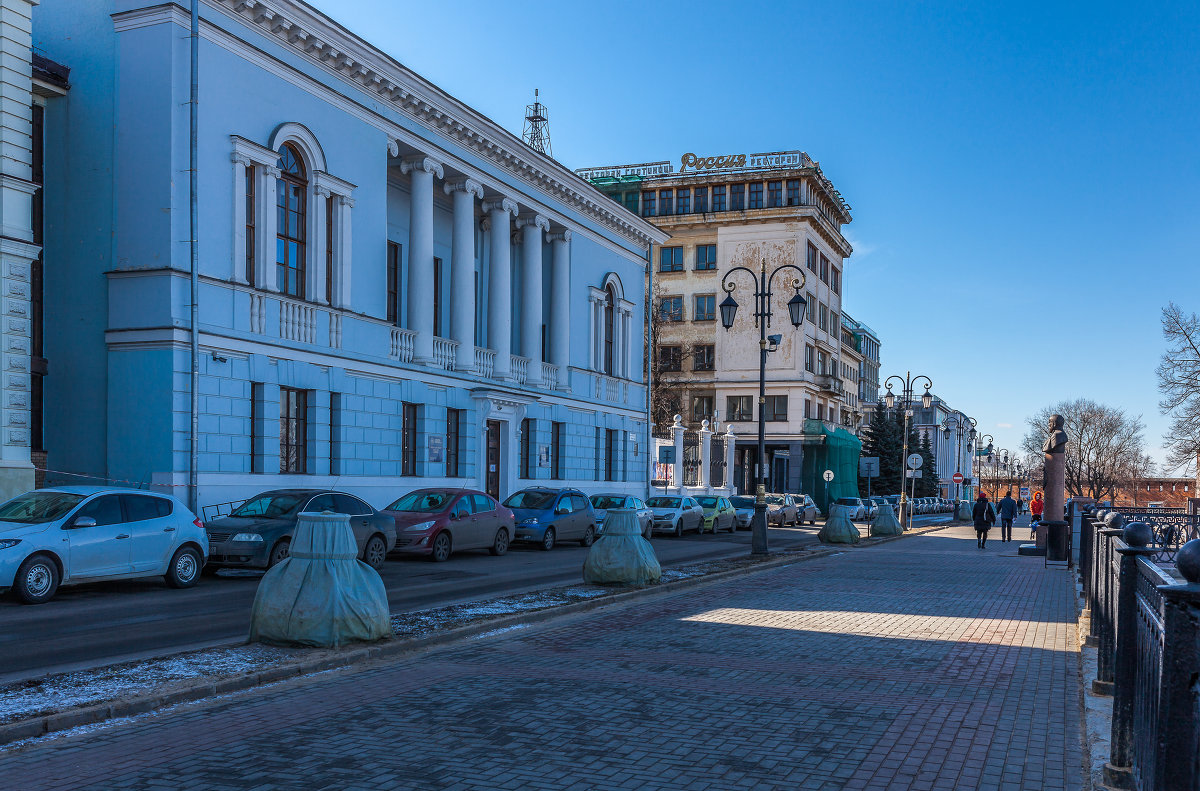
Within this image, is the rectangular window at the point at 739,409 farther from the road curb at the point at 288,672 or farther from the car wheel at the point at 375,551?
the road curb at the point at 288,672

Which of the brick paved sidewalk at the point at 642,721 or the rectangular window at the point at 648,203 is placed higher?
the rectangular window at the point at 648,203

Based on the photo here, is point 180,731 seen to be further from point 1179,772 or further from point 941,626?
point 941,626

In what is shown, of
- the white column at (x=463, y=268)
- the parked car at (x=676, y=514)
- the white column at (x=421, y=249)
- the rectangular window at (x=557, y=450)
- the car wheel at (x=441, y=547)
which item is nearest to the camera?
the car wheel at (x=441, y=547)

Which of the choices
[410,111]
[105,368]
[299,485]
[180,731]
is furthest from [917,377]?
[180,731]

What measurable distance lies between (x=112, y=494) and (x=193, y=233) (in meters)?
8.96

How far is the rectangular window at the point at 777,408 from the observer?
70.6m

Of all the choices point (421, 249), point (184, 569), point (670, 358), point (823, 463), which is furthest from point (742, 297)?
point (184, 569)

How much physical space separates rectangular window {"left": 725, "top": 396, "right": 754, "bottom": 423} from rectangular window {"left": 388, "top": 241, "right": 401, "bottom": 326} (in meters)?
42.1

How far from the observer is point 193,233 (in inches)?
883

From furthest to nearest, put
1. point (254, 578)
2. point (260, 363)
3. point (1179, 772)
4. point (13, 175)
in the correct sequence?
point (260, 363) < point (13, 175) < point (254, 578) < point (1179, 772)

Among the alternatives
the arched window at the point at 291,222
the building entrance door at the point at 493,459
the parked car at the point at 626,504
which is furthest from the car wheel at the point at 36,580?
the building entrance door at the point at 493,459

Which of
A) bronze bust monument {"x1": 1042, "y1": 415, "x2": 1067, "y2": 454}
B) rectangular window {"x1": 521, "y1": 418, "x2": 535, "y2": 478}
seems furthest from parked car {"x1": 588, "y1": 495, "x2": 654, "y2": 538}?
bronze bust monument {"x1": 1042, "y1": 415, "x2": 1067, "y2": 454}

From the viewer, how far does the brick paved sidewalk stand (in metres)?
5.93

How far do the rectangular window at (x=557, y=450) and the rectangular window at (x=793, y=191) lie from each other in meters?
36.7
